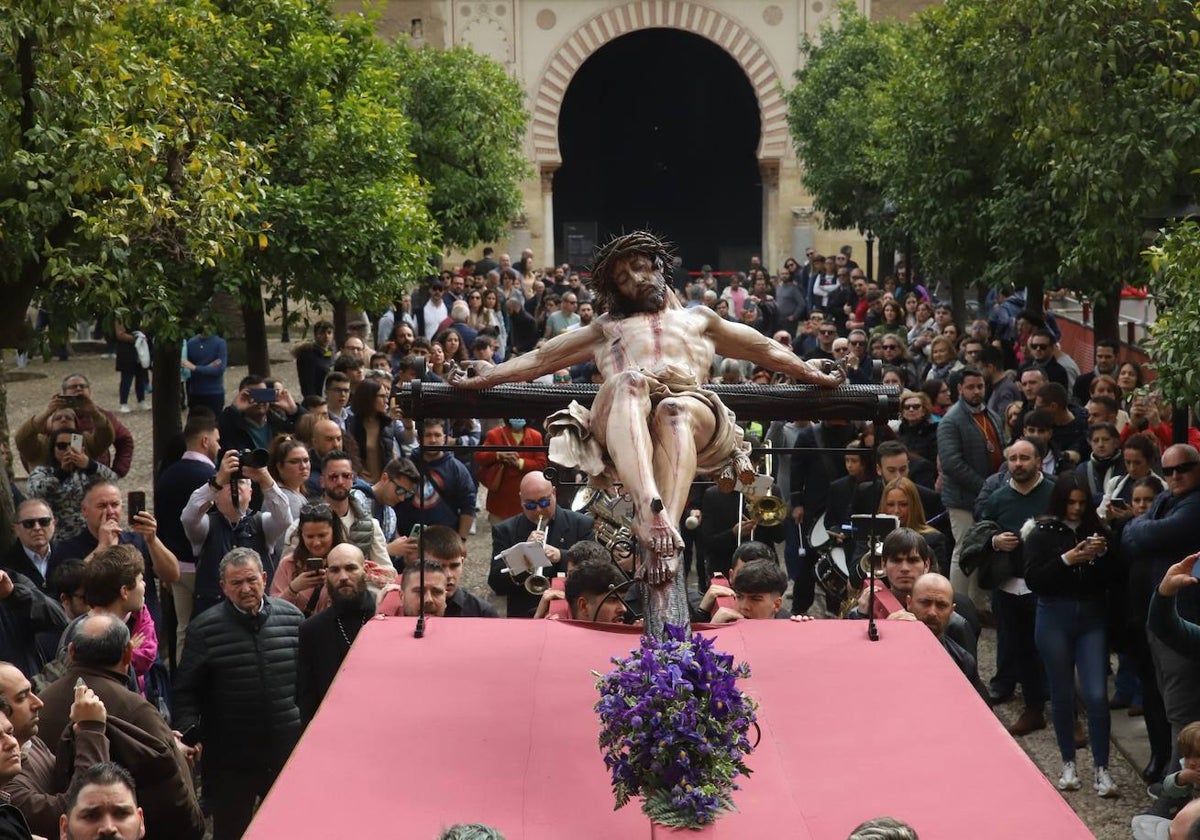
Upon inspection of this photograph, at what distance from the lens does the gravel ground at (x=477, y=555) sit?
1003 cm

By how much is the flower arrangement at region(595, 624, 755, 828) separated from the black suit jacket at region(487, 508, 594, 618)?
15.2 ft

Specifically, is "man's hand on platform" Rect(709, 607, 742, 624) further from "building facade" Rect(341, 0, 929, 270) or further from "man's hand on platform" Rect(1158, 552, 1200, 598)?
"building facade" Rect(341, 0, 929, 270)

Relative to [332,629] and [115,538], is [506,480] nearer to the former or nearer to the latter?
[115,538]

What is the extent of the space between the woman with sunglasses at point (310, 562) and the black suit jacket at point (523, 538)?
1.22 metres

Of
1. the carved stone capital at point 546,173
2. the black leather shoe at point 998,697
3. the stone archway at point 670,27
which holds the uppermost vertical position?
the stone archway at point 670,27

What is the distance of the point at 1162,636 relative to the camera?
9.10m

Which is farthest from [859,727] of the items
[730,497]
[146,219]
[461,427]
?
[461,427]

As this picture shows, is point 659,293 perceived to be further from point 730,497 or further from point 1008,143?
point 1008,143

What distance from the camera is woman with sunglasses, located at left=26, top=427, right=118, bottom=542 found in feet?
39.0

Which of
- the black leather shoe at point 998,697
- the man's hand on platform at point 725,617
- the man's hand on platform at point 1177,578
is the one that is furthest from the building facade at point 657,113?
the man's hand on platform at point 725,617

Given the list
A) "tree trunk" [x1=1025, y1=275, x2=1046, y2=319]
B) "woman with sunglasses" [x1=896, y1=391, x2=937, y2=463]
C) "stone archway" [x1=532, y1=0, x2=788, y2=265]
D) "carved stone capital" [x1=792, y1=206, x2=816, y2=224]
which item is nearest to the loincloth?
"woman with sunglasses" [x1=896, y1=391, x2=937, y2=463]

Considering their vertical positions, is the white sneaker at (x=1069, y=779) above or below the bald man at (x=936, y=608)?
below

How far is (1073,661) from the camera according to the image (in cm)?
1044

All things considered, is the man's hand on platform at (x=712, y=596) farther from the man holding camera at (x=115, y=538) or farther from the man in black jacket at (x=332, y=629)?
the man holding camera at (x=115, y=538)
